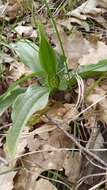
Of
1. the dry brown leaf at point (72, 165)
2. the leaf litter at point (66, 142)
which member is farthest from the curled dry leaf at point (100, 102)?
the dry brown leaf at point (72, 165)

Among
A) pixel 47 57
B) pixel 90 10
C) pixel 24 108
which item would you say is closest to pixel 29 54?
pixel 47 57

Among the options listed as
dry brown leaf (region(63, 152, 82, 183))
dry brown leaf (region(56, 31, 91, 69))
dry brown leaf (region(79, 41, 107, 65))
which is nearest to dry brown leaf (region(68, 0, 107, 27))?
dry brown leaf (region(56, 31, 91, 69))

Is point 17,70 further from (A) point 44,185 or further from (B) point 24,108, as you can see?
(A) point 44,185

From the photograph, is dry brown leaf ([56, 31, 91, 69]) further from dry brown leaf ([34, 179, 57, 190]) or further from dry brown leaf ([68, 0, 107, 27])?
dry brown leaf ([34, 179, 57, 190])

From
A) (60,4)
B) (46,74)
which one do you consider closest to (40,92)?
(46,74)

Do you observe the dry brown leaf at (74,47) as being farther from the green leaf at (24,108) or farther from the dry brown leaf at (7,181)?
the dry brown leaf at (7,181)

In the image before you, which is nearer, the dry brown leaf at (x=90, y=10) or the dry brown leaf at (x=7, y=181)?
the dry brown leaf at (x=7, y=181)

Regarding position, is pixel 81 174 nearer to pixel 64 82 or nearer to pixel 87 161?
pixel 87 161
